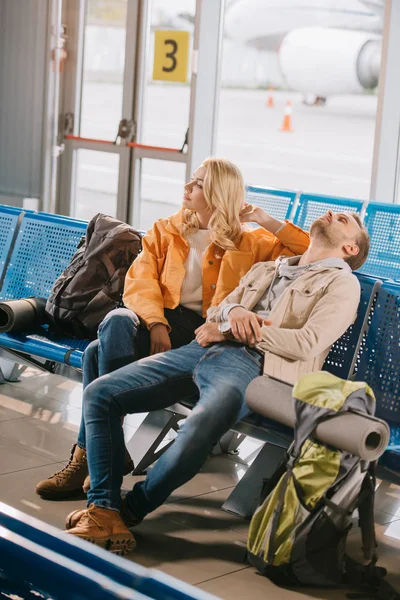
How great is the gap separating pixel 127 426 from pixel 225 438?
59 cm

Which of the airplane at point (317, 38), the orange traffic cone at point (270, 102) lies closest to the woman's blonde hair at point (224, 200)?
the airplane at point (317, 38)

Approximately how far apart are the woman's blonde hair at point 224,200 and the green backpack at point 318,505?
0.97 m

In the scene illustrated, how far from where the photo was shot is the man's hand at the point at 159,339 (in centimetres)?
358

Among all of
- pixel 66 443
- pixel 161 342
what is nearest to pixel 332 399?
pixel 161 342

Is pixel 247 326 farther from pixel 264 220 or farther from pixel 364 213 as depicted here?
pixel 364 213

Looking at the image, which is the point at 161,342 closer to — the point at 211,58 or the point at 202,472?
the point at 202,472

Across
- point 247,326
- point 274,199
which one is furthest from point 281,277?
point 274,199

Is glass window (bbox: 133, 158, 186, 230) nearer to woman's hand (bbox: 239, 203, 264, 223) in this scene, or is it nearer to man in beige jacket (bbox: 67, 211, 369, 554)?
woman's hand (bbox: 239, 203, 264, 223)

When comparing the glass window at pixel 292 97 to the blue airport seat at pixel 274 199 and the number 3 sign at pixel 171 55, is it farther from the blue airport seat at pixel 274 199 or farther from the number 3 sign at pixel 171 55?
the blue airport seat at pixel 274 199

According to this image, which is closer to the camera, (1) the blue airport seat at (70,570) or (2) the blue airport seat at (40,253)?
(1) the blue airport seat at (70,570)

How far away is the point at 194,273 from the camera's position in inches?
147

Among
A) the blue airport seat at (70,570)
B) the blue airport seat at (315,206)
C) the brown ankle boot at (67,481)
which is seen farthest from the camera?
the blue airport seat at (315,206)

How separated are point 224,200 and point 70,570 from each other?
9.88 feet

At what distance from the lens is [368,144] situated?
6.78m
